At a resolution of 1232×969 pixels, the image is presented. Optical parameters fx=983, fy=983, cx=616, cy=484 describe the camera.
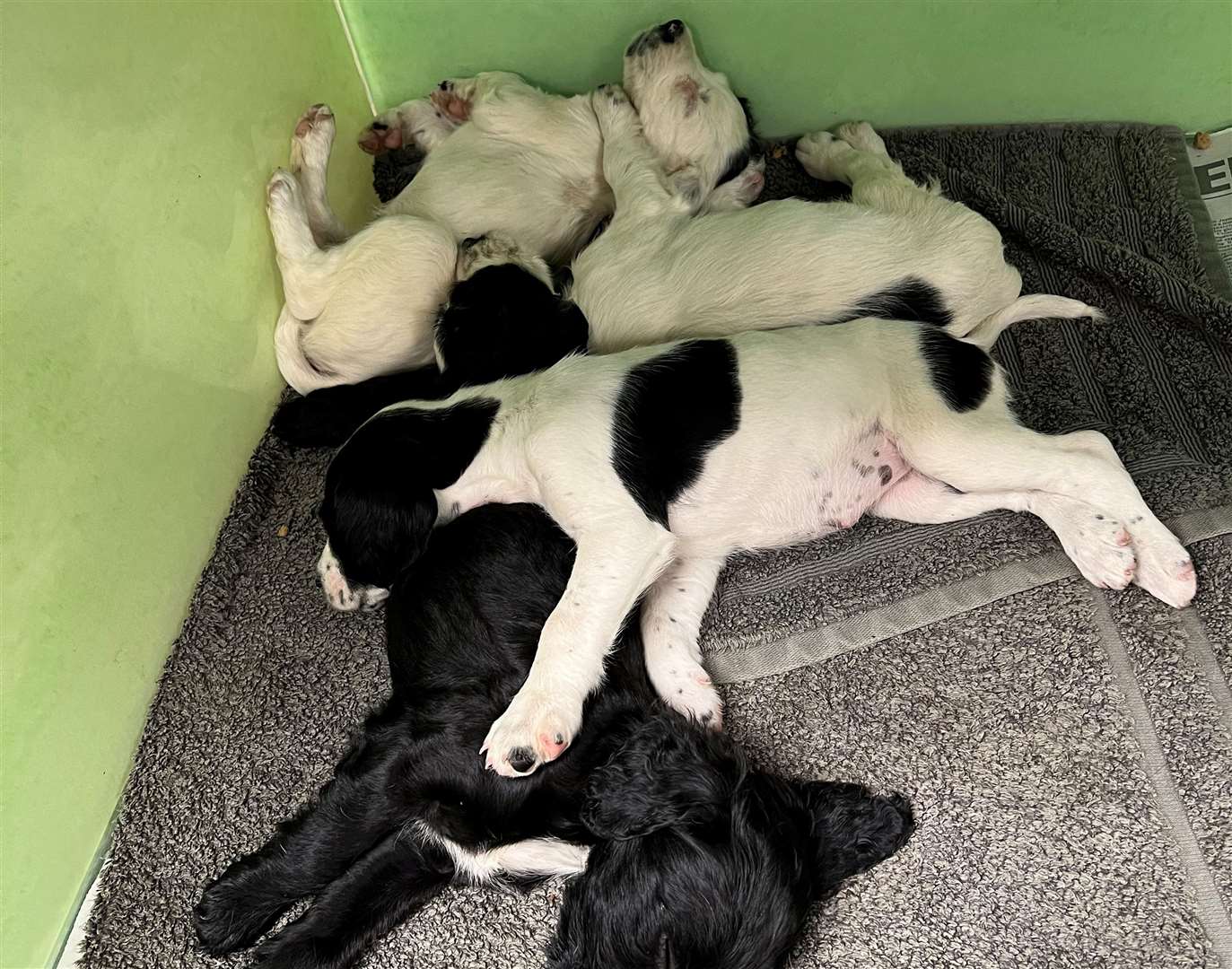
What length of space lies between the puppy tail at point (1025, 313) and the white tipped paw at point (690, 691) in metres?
0.97

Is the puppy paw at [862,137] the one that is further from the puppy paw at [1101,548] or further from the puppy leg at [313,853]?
the puppy leg at [313,853]

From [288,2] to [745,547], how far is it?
171 centimetres

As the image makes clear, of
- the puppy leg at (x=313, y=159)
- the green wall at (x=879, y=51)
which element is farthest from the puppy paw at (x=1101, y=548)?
the puppy leg at (x=313, y=159)

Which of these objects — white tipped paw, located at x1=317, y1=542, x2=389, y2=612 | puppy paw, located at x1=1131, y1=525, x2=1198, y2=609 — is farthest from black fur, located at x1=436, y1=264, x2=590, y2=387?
puppy paw, located at x1=1131, y1=525, x2=1198, y2=609

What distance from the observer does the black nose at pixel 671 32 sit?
2.43 meters

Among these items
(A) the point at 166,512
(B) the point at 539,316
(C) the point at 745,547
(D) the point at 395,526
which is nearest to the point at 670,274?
(B) the point at 539,316

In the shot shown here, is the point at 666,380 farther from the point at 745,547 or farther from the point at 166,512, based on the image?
the point at 166,512

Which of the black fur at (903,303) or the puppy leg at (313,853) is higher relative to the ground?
the black fur at (903,303)

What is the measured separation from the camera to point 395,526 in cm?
189

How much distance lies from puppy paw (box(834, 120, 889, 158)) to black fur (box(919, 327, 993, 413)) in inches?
31.7

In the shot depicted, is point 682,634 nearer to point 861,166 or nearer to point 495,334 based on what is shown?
point 495,334

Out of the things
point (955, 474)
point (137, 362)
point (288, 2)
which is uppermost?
point (288, 2)

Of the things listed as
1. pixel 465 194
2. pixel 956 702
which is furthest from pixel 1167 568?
pixel 465 194

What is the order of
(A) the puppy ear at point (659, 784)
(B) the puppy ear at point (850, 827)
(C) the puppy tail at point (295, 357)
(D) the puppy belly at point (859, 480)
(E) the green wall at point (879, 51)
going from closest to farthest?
(A) the puppy ear at point (659, 784) < (B) the puppy ear at point (850, 827) < (D) the puppy belly at point (859, 480) < (C) the puppy tail at point (295, 357) < (E) the green wall at point (879, 51)
